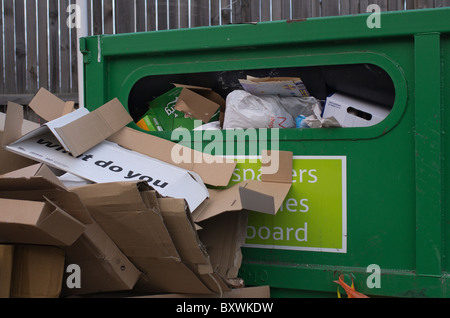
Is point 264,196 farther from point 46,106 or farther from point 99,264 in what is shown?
point 46,106

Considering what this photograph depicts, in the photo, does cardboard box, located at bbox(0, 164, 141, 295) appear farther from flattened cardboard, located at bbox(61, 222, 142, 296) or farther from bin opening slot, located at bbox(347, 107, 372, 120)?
bin opening slot, located at bbox(347, 107, 372, 120)

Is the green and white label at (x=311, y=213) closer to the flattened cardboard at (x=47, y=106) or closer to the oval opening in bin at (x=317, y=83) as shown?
the oval opening in bin at (x=317, y=83)

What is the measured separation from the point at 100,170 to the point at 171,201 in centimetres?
50

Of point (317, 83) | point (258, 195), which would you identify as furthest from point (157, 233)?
point (317, 83)

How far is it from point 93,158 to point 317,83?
104cm

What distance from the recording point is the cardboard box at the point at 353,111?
1881 mm

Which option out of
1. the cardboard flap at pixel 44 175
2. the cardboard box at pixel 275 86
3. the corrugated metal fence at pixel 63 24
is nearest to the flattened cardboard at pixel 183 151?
the cardboard box at pixel 275 86

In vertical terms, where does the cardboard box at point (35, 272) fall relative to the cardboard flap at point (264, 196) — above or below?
below

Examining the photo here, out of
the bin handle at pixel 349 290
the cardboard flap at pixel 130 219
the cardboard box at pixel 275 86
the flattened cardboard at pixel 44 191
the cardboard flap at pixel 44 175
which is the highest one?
the cardboard box at pixel 275 86

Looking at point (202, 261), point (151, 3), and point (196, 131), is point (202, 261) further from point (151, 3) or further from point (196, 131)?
point (151, 3)

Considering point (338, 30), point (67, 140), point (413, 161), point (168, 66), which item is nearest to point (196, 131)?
point (168, 66)

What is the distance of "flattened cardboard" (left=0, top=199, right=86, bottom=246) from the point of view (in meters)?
1.21

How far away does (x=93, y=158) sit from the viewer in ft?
6.14

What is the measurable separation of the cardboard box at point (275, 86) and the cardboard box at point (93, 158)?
0.46 m
